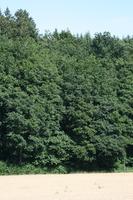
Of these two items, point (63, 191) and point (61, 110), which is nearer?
point (63, 191)

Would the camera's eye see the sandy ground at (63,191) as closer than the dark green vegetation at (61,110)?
Yes

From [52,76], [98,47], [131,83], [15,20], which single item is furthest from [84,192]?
[15,20]

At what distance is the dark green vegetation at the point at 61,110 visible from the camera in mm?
58938

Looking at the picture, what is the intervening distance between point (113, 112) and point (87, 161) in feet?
20.2

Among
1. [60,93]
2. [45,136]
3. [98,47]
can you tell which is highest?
[98,47]

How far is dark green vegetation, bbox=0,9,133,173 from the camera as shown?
58938mm

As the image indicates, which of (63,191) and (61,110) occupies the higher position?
(61,110)

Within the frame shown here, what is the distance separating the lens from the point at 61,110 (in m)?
62.3

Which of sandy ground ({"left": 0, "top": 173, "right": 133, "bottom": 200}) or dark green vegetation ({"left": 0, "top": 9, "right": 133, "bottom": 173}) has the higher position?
dark green vegetation ({"left": 0, "top": 9, "right": 133, "bottom": 173})

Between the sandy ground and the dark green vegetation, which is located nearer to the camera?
the sandy ground

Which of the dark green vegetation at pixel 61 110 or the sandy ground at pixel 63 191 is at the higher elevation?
the dark green vegetation at pixel 61 110

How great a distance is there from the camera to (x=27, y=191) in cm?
3638

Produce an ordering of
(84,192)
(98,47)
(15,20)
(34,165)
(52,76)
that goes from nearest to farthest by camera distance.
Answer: (84,192)
(34,165)
(52,76)
(98,47)
(15,20)

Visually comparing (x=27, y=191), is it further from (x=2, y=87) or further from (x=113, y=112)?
(x=113, y=112)
